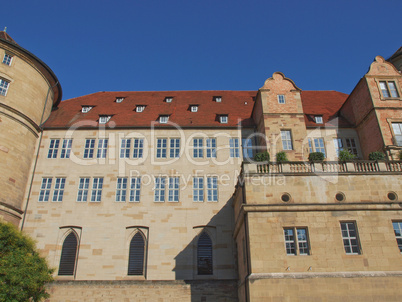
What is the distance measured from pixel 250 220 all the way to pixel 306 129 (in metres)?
11.4

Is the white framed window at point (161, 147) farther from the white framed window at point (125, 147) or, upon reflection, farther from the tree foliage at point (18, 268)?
the tree foliage at point (18, 268)

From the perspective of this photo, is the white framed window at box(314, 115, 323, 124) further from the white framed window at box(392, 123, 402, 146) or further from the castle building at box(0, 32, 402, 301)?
the white framed window at box(392, 123, 402, 146)

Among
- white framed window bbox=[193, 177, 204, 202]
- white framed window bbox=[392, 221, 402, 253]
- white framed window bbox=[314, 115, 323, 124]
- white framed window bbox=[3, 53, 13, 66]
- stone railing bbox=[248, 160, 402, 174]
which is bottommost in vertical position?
white framed window bbox=[392, 221, 402, 253]

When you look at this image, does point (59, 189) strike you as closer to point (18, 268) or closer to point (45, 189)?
point (45, 189)

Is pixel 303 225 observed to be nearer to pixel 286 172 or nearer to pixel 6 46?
pixel 286 172

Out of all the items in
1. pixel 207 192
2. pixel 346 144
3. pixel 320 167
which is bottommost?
pixel 320 167

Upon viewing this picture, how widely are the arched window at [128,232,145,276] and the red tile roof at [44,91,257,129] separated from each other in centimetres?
894

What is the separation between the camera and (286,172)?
59.1ft

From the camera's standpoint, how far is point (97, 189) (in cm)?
2480

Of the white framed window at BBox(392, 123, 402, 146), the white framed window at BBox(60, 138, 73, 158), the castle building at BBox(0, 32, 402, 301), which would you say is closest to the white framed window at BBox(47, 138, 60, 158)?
the castle building at BBox(0, 32, 402, 301)

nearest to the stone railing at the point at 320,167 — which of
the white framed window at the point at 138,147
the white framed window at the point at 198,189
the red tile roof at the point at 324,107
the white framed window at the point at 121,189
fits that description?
the white framed window at the point at 198,189

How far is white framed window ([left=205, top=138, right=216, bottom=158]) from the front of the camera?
26000mm

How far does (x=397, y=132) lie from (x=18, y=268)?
23773 millimetres

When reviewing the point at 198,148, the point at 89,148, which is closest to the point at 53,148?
the point at 89,148
